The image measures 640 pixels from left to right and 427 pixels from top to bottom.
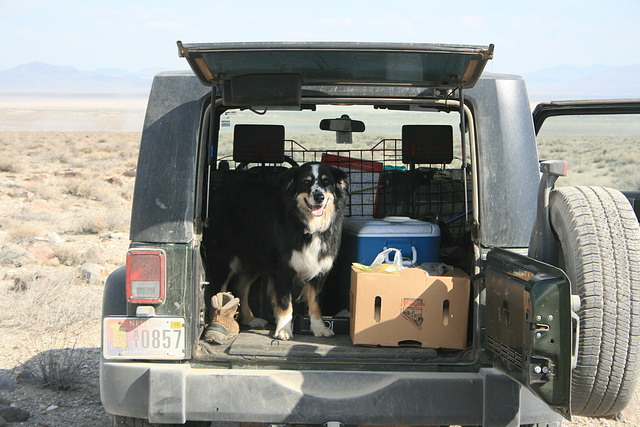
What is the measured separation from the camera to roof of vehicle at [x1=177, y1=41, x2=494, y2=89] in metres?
3.13

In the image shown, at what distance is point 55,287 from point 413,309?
5342 mm

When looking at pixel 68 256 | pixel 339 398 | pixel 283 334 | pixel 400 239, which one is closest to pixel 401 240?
pixel 400 239

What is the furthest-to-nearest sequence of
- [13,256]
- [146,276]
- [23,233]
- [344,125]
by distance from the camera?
[23,233], [13,256], [344,125], [146,276]

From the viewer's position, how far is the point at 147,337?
3502 millimetres

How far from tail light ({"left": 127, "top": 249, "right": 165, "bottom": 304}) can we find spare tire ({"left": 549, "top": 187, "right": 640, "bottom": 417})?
1.92 meters

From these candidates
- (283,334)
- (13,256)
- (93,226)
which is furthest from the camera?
(93,226)

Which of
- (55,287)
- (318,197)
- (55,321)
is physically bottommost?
(55,321)

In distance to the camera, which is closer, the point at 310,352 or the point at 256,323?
the point at 310,352

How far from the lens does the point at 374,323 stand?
3836 millimetres

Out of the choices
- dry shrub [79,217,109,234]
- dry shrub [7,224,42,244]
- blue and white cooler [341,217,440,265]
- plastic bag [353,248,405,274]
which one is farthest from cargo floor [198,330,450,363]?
dry shrub [79,217,109,234]

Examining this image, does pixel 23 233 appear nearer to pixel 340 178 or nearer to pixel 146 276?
pixel 340 178

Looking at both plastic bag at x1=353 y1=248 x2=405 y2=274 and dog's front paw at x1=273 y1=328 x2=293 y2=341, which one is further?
dog's front paw at x1=273 y1=328 x2=293 y2=341

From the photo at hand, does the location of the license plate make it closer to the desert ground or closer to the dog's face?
the dog's face

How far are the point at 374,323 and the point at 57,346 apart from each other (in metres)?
3.88
